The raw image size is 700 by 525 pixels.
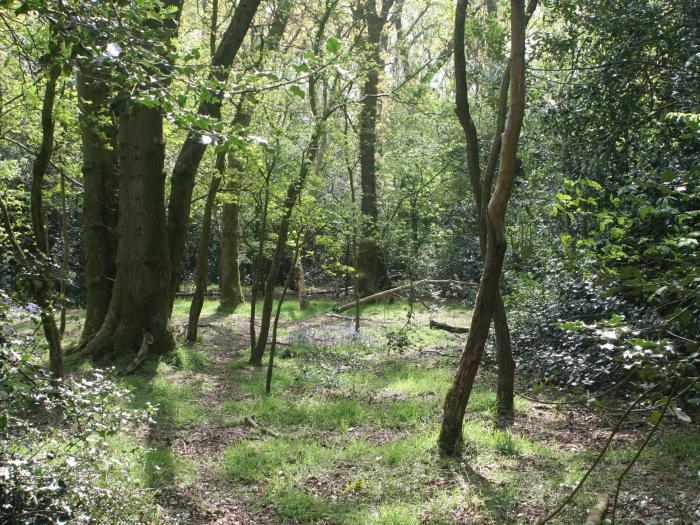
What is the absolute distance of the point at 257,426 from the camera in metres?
6.68

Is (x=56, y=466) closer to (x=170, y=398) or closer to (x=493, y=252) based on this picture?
(x=493, y=252)

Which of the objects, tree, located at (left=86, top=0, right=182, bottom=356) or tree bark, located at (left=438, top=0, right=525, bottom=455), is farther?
tree, located at (left=86, top=0, right=182, bottom=356)

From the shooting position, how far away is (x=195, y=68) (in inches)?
125

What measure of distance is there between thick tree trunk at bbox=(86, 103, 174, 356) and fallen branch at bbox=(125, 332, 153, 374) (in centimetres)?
4

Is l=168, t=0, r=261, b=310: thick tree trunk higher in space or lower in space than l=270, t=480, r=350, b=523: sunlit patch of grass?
higher

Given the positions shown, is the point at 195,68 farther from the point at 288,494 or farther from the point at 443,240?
the point at 443,240

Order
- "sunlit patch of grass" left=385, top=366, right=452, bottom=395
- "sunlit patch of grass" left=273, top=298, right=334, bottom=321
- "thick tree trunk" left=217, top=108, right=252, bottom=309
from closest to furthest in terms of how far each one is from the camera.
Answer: "sunlit patch of grass" left=385, top=366, right=452, bottom=395, "thick tree trunk" left=217, top=108, right=252, bottom=309, "sunlit patch of grass" left=273, top=298, right=334, bottom=321

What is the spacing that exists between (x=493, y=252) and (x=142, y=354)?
6.08 meters

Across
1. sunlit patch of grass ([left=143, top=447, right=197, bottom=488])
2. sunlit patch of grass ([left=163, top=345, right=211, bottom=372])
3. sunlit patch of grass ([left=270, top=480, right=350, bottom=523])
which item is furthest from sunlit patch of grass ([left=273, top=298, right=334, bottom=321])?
sunlit patch of grass ([left=270, top=480, right=350, bottom=523])

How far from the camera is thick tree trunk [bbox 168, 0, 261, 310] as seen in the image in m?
9.05

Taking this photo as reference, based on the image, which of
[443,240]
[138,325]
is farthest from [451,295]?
[138,325]

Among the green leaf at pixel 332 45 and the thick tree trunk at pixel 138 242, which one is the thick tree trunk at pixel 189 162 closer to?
the thick tree trunk at pixel 138 242

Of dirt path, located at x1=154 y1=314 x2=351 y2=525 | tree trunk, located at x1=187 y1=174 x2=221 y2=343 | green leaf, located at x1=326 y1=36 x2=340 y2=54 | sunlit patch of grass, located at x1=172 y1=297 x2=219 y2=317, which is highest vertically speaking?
green leaf, located at x1=326 y1=36 x2=340 y2=54

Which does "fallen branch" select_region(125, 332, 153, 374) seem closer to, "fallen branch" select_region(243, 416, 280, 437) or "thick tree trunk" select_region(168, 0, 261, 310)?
"thick tree trunk" select_region(168, 0, 261, 310)
